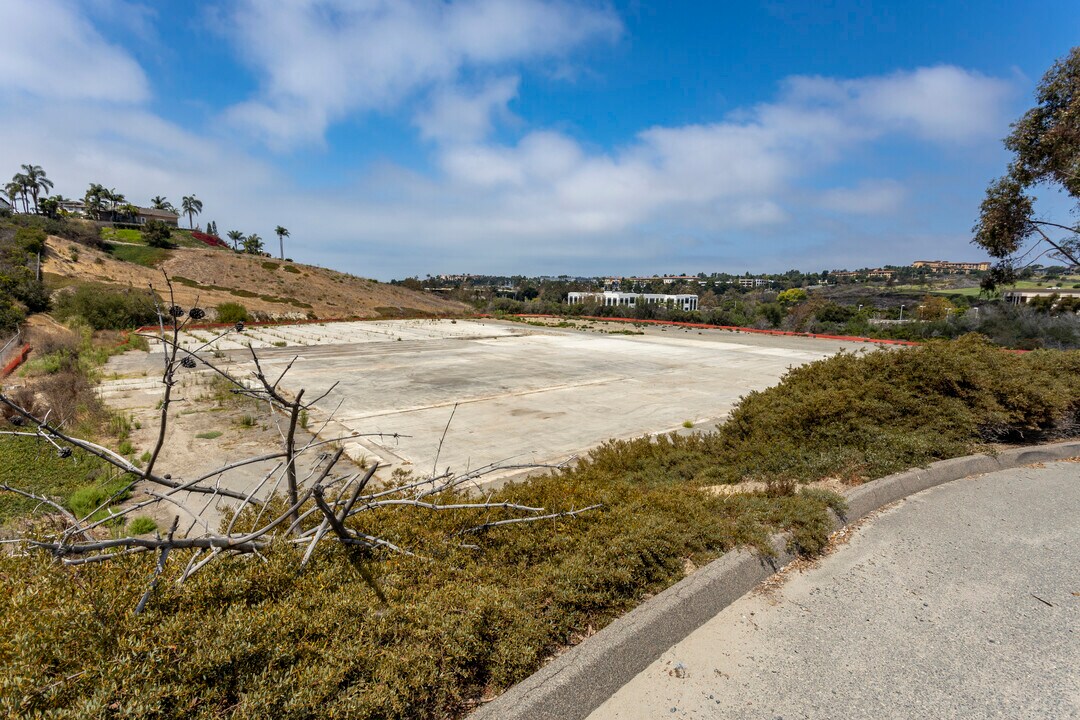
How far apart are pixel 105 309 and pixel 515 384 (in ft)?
72.9

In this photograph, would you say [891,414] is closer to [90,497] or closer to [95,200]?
[90,497]

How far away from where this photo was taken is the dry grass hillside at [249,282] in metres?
39.9

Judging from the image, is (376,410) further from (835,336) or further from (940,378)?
(835,336)

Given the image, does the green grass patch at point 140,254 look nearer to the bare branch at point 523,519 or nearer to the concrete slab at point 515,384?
the concrete slab at point 515,384

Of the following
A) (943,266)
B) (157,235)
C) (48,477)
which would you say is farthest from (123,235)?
(943,266)

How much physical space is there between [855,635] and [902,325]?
90.1ft

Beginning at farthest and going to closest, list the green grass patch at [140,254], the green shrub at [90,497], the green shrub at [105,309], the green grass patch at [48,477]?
the green grass patch at [140,254] → the green shrub at [105,309] → the green grass patch at [48,477] → the green shrub at [90,497]

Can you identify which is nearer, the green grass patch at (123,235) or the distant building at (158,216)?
the green grass patch at (123,235)

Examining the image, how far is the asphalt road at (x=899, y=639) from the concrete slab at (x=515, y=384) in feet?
7.54

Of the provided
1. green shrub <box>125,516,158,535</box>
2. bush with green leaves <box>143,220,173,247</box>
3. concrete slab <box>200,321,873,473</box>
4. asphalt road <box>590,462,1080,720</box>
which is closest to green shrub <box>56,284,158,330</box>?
concrete slab <box>200,321,873,473</box>

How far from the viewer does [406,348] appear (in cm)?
1909

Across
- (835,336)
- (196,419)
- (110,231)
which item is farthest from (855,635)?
(110,231)

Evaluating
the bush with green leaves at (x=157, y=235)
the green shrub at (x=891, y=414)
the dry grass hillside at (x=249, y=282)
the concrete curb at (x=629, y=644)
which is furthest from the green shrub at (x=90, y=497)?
the bush with green leaves at (x=157, y=235)

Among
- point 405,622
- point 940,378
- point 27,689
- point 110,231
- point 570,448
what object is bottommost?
point 570,448
